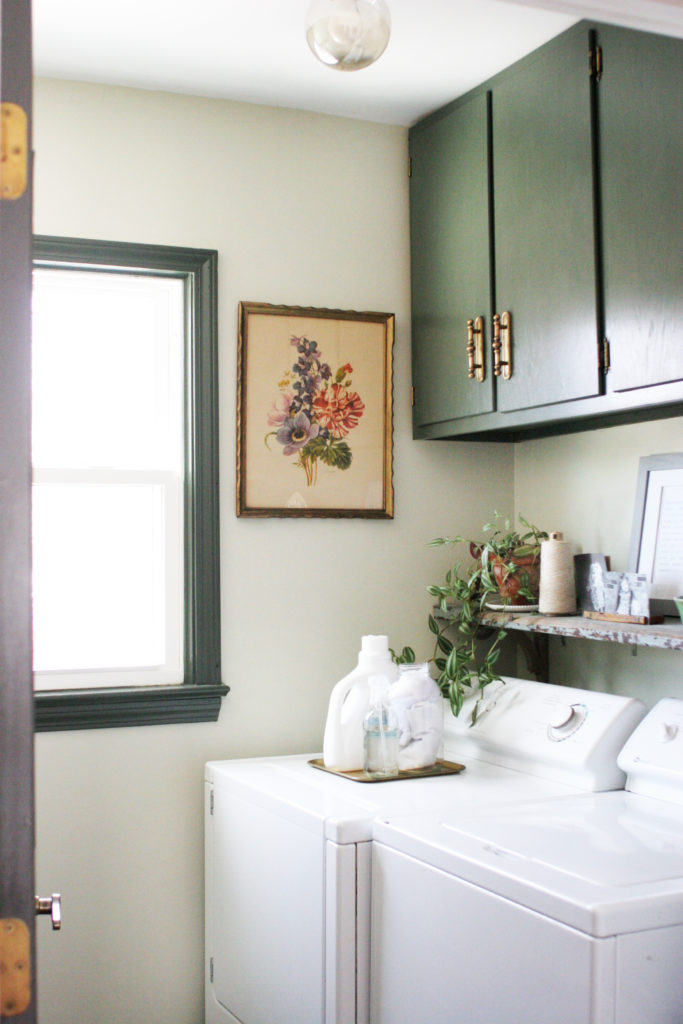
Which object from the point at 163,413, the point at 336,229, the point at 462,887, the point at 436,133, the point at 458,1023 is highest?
the point at 436,133

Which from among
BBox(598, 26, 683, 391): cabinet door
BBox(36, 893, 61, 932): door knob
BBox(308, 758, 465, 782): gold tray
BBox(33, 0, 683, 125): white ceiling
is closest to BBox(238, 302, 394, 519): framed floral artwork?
BBox(33, 0, 683, 125): white ceiling

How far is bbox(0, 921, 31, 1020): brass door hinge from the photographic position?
3.44ft

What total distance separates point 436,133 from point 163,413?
102 centimetres

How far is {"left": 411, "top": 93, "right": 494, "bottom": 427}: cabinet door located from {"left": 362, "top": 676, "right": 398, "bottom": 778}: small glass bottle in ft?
2.49

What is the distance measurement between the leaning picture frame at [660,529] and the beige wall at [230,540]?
0.65 meters

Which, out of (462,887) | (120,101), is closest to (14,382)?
(462,887)

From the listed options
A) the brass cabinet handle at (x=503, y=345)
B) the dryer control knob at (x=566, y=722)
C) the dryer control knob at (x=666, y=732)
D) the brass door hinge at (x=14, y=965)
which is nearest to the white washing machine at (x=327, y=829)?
the dryer control knob at (x=566, y=722)

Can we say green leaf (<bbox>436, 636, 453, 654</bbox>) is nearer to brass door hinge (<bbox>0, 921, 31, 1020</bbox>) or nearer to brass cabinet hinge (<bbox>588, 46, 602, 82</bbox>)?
brass cabinet hinge (<bbox>588, 46, 602, 82</bbox>)

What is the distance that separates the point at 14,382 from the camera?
106cm

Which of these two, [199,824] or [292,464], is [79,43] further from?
[199,824]

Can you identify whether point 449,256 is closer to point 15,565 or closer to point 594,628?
point 594,628

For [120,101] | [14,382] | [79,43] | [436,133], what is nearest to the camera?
[14,382]

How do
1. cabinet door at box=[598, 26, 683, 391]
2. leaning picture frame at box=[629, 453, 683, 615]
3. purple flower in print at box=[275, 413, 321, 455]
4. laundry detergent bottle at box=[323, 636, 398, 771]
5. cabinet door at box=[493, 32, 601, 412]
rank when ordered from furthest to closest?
purple flower in print at box=[275, 413, 321, 455] < laundry detergent bottle at box=[323, 636, 398, 771] < leaning picture frame at box=[629, 453, 683, 615] < cabinet door at box=[493, 32, 601, 412] < cabinet door at box=[598, 26, 683, 391]

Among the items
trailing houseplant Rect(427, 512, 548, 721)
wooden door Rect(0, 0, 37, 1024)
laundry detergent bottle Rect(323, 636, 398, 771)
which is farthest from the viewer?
trailing houseplant Rect(427, 512, 548, 721)
